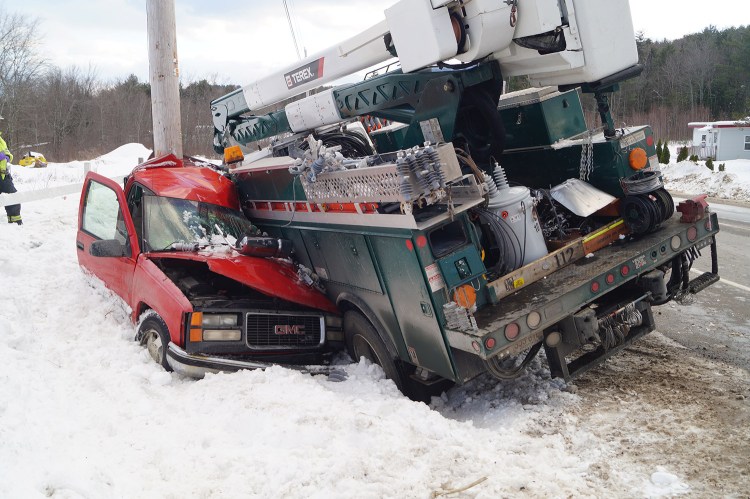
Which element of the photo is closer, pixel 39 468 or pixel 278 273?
pixel 39 468

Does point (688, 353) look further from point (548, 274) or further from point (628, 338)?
point (548, 274)

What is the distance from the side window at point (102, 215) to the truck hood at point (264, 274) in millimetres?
821

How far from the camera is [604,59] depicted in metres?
5.02

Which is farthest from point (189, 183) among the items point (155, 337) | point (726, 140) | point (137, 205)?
point (726, 140)

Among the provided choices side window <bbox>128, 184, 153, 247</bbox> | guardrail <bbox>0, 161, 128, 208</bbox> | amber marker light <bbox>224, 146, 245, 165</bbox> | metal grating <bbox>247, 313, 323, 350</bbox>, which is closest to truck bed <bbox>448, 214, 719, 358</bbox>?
metal grating <bbox>247, 313, 323, 350</bbox>

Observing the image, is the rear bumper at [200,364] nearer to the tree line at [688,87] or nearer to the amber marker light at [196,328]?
the amber marker light at [196,328]

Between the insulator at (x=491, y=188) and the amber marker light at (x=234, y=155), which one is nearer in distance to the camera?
the insulator at (x=491, y=188)

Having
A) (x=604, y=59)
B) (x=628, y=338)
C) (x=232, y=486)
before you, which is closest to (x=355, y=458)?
(x=232, y=486)

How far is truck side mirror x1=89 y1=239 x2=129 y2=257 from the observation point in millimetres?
6023

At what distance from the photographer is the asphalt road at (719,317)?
6.04 m

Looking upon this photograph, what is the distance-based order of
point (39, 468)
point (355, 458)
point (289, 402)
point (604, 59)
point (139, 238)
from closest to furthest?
A: point (39, 468), point (355, 458), point (289, 402), point (604, 59), point (139, 238)

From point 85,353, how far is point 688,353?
5.51 m

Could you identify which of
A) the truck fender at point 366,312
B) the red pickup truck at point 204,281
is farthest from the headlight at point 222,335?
the truck fender at point 366,312

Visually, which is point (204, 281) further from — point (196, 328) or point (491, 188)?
point (491, 188)
